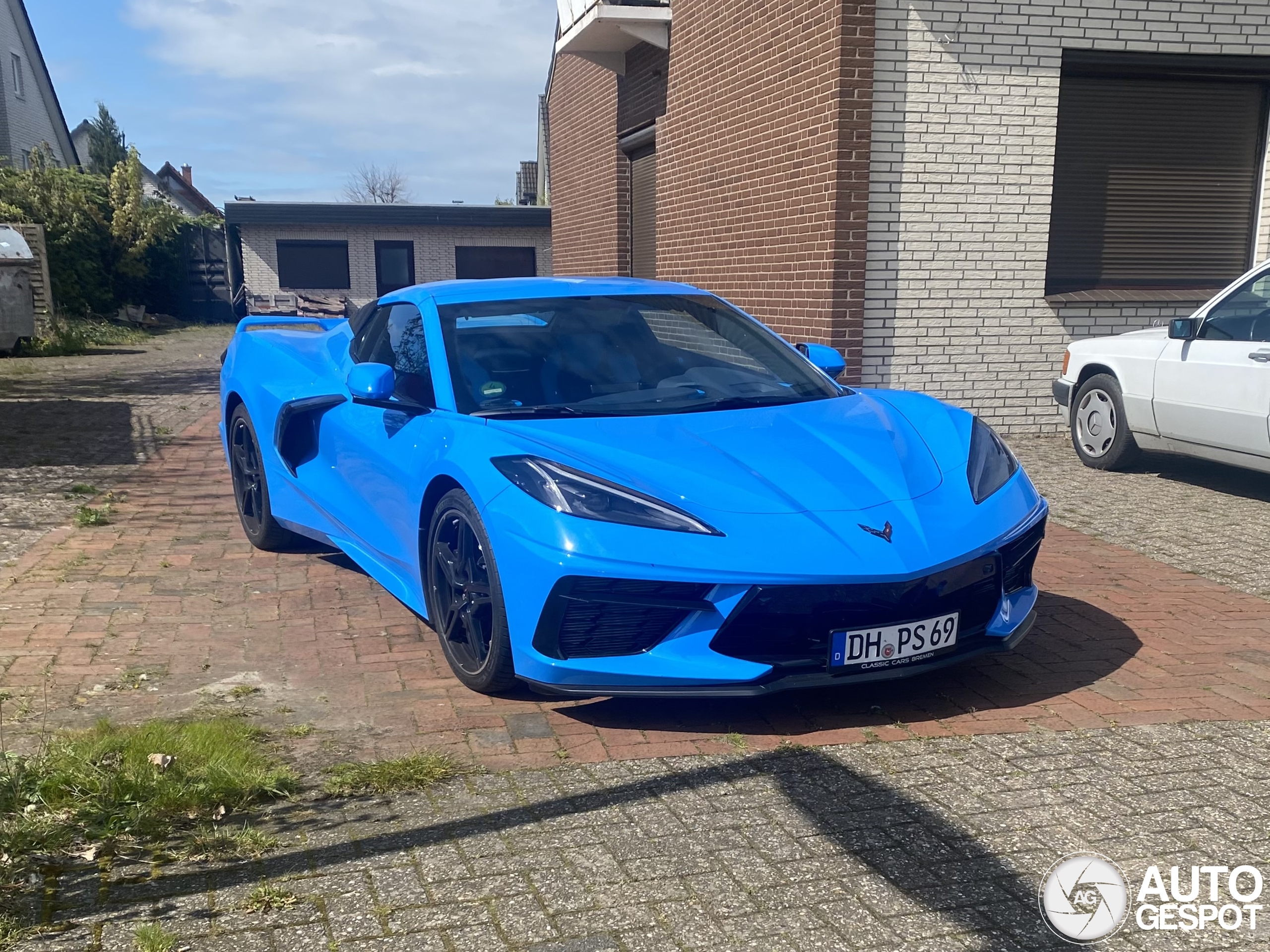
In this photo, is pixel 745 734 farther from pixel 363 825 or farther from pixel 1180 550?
pixel 1180 550

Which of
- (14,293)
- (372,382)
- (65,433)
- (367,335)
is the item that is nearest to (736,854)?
(372,382)

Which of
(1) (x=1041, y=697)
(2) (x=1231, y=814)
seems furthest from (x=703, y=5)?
(2) (x=1231, y=814)

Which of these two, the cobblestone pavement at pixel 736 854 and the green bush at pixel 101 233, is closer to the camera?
the cobblestone pavement at pixel 736 854

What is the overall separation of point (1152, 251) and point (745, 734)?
878 centimetres

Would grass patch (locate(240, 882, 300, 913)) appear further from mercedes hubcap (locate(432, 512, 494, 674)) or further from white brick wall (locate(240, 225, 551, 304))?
white brick wall (locate(240, 225, 551, 304))

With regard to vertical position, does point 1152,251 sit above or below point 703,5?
below

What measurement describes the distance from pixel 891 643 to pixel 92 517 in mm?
5311

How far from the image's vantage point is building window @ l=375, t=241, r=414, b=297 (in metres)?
33.9

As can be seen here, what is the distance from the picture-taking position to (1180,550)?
6.28m

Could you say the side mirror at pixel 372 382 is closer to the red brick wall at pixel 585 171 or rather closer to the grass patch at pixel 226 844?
the grass patch at pixel 226 844

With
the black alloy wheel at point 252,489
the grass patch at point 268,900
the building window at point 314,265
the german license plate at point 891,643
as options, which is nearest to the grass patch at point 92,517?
the black alloy wheel at point 252,489

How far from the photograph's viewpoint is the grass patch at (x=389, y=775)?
11.2ft

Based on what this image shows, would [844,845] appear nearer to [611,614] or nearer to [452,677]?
[611,614]

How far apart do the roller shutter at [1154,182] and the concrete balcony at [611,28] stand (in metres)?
5.10
